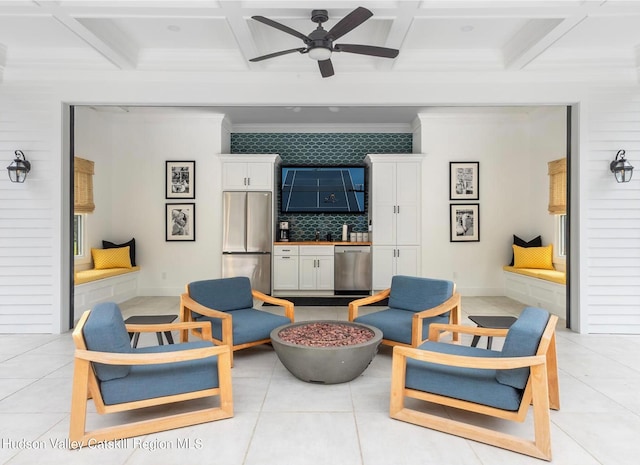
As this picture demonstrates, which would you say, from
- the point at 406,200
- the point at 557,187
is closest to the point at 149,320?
the point at 406,200

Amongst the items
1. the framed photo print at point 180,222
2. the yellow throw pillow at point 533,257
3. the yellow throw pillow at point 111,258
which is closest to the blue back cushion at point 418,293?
the yellow throw pillow at point 533,257

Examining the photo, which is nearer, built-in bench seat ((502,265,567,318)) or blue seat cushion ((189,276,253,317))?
blue seat cushion ((189,276,253,317))

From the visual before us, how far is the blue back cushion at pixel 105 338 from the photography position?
2342mm

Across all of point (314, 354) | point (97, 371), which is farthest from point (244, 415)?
point (97, 371)

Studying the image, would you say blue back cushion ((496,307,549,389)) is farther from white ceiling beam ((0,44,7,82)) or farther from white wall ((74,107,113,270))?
white wall ((74,107,113,270))

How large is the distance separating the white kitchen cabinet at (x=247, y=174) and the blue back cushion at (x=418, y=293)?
3492 millimetres

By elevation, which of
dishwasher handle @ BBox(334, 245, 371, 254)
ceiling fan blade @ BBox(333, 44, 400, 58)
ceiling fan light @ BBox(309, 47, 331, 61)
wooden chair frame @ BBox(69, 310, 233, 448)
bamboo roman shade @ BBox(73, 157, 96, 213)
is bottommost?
→ wooden chair frame @ BBox(69, 310, 233, 448)

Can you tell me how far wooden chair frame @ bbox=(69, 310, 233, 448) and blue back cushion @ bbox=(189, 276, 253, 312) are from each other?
4.55 ft

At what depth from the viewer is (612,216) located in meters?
4.63

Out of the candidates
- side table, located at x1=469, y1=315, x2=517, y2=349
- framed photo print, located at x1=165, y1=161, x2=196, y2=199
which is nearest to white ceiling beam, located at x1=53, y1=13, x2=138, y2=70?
framed photo print, located at x1=165, y1=161, x2=196, y2=199

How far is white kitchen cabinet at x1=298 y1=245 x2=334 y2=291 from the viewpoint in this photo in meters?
7.12

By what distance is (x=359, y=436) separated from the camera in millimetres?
2377

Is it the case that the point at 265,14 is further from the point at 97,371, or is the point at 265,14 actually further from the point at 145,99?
the point at 97,371

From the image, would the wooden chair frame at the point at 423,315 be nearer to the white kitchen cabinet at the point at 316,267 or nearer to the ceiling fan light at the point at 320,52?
the ceiling fan light at the point at 320,52
